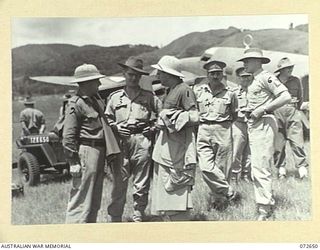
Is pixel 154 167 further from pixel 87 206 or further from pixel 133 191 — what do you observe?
pixel 87 206

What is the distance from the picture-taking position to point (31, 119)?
5.95 m

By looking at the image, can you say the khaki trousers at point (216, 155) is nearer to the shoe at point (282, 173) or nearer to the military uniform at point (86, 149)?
the shoe at point (282, 173)

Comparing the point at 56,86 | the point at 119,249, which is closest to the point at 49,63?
the point at 56,86

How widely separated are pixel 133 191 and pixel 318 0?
287 cm

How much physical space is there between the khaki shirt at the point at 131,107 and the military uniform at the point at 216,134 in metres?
0.49

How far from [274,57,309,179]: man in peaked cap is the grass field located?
0.60 ft

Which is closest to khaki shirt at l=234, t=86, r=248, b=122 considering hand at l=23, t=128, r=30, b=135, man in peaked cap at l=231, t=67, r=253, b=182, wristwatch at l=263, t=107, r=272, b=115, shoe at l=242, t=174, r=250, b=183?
man in peaked cap at l=231, t=67, r=253, b=182

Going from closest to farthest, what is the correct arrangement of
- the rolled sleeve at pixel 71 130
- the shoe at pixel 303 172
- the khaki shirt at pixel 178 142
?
the rolled sleeve at pixel 71 130, the khaki shirt at pixel 178 142, the shoe at pixel 303 172

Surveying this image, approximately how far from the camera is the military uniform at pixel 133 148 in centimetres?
587

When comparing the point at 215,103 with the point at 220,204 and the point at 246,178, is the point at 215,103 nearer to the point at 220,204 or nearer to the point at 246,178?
the point at 246,178

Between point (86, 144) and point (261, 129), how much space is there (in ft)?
6.03

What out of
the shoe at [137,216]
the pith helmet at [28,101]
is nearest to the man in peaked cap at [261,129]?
the shoe at [137,216]

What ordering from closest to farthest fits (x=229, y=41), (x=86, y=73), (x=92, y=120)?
(x=92, y=120) → (x=86, y=73) → (x=229, y=41)

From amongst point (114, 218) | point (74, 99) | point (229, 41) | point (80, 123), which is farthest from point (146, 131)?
point (229, 41)
